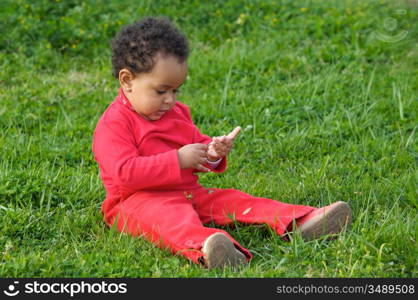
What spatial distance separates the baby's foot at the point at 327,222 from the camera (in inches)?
144

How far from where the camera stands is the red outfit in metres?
3.61

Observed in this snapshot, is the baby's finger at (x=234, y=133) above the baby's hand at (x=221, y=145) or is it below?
above

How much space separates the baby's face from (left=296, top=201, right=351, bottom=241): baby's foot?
2.97 ft

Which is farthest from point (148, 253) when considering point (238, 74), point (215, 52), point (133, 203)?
point (215, 52)

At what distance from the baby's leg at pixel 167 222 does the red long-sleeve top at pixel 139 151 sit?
64mm

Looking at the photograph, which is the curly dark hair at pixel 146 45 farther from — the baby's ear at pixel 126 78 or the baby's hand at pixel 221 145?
the baby's hand at pixel 221 145

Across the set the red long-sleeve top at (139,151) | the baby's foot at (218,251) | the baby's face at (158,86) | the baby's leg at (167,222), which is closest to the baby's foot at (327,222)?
the baby's leg at (167,222)

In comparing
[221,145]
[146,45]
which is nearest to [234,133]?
[221,145]

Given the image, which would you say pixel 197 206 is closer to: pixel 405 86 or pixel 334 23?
pixel 405 86

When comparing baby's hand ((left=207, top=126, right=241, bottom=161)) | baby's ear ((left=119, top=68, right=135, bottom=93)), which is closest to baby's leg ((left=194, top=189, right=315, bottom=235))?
baby's hand ((left=207, top=126, right=241, bottom=161))

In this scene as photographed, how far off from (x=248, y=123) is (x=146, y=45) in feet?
5.95

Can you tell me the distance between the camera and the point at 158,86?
3.69 m

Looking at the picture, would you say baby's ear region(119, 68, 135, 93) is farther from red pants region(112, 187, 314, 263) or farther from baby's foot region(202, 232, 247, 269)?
baby's foot region(202, 232, 247, 269)

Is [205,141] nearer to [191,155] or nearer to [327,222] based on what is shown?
[191,155]
